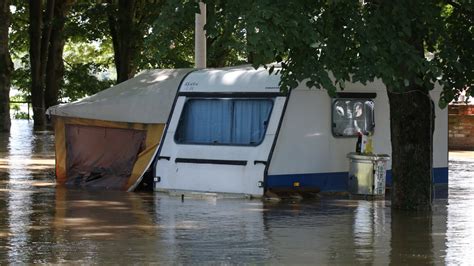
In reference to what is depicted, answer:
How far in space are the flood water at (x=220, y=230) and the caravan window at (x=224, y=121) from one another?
133cm

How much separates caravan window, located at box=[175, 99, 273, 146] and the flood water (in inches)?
A: 52.3

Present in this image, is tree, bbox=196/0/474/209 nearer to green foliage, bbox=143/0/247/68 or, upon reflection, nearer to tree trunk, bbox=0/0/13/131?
green foliage, bbox=143/0/247/68

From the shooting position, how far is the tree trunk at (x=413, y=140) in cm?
1552

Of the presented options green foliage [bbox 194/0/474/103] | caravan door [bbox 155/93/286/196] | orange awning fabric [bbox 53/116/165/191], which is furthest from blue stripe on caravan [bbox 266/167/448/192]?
green foliage [bbox 194/0/474/103]

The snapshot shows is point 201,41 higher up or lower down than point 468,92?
higher up

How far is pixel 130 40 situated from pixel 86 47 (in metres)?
27.0

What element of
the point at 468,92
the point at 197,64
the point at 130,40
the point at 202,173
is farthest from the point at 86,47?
the point at 468,92

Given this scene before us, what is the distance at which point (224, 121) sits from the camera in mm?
18844

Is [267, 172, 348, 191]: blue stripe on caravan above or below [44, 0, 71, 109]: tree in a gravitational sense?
below

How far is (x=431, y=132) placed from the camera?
15.7m

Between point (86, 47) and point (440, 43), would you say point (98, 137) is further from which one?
point (86, 47)

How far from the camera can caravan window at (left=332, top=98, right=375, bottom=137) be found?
61.8 feet

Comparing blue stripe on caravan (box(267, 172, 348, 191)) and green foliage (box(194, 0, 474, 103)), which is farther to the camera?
blue stripe on caravan (box(267, 172, 348, 191))

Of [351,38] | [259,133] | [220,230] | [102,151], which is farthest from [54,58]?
[351,38]
